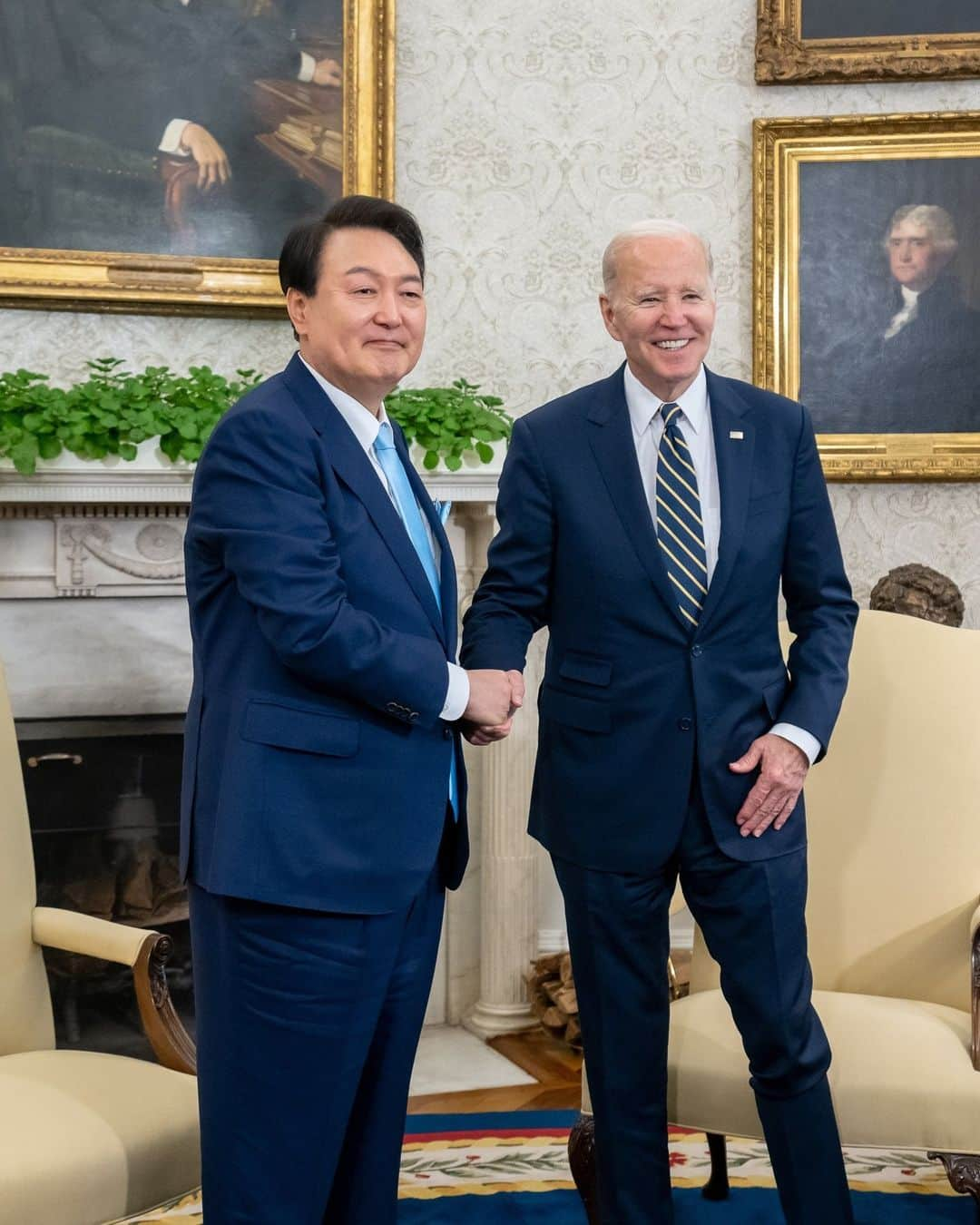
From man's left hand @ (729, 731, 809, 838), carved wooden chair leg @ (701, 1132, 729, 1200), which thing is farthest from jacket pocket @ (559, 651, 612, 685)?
carved wooden chair leg @ (701, 1132, 729, 1200)

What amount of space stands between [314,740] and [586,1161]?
1.19m

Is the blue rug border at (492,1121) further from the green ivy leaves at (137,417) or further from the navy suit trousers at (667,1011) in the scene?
the green ivy leaves at (137,417)

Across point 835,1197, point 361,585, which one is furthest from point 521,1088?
point 361,585

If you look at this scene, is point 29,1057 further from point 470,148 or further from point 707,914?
point 470,148

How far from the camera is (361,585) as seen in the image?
1.83 meters

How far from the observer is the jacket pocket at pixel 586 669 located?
7.41 feet

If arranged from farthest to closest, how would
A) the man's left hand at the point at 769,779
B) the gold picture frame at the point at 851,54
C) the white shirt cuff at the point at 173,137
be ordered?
the gold picture frame at the point at 851,54 → the white shirt cuff at the point at 173,137 → the man's left hand at the point at 769,779

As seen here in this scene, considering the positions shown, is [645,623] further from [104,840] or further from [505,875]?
[104,840]

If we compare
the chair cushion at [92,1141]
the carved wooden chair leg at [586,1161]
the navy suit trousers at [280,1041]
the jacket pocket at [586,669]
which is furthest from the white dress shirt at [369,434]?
the carved wooden chair leg at [586,1161]

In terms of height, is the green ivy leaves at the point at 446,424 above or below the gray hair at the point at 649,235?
below

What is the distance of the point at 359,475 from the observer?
6.10ft

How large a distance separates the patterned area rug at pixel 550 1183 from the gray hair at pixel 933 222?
9.15 ft

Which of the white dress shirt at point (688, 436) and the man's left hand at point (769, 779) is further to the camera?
the white dress shirt at point (688, 436)

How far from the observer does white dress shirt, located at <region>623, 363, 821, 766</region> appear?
229 centimetres
